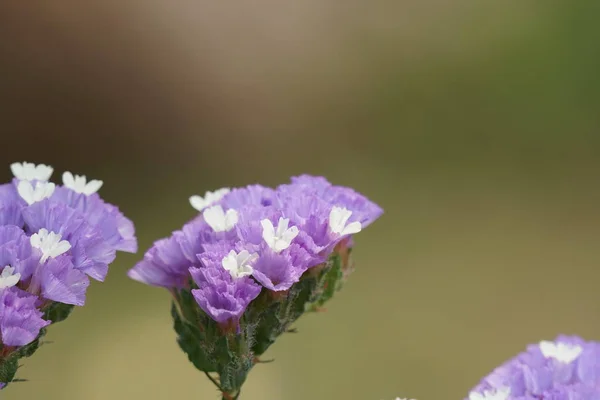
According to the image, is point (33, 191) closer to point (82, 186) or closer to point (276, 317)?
point (82, 186)

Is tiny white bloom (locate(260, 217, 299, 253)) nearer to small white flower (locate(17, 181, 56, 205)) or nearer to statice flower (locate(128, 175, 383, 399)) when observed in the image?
statice flower (locate(128, 175, 383, 399))

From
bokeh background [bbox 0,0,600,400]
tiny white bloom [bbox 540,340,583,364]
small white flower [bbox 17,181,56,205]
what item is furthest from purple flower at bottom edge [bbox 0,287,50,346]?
bokeh background [bbox 0,0,600,400]

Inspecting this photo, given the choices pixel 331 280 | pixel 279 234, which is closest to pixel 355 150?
pixel 331 280

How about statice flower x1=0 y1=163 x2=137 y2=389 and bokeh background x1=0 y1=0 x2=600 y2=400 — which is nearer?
statice flower x1=0 y1=163 x2=137 y2=389

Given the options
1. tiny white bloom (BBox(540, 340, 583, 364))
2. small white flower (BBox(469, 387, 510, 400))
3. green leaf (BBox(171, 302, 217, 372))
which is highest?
green leaf (BBox(171, 302, 217, 372))

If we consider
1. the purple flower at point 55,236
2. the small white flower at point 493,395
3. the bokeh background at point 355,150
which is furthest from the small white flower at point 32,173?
the bokeh background at point 355,150

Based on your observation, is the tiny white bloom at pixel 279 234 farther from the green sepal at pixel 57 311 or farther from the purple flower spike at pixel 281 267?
the green sepal at pixel 57 311
